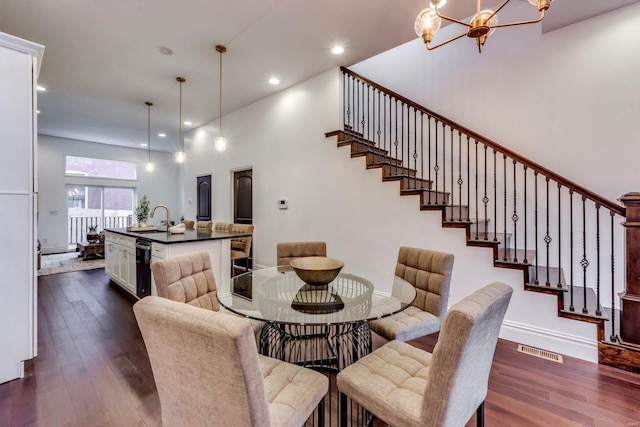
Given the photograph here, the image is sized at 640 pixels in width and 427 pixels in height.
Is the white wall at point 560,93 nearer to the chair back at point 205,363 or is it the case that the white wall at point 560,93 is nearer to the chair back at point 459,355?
the chair back at point 459,355

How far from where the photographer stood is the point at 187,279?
1963mm

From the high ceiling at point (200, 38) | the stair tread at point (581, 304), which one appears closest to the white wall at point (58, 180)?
the high ceiling at point (200, 38)

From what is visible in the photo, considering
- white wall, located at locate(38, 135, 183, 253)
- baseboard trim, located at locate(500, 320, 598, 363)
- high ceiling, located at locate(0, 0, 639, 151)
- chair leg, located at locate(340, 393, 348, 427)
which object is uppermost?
high ceiling, located at locate(0, 0, 639, 151)

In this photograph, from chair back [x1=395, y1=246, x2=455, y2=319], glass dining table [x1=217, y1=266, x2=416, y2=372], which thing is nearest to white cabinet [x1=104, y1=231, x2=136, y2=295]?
glass dining table [x1=217, y1=266, x2=416, y2=372]

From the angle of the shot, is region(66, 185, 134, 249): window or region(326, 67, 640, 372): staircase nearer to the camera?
region(326, 67, 640, 372): staircase

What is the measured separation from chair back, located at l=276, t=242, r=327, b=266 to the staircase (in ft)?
4.35

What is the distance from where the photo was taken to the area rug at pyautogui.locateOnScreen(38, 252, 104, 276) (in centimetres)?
555

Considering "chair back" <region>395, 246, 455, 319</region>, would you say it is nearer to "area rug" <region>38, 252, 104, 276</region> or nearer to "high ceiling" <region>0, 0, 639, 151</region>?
"high ceiling" <region>0, 0, 639, 151</region>

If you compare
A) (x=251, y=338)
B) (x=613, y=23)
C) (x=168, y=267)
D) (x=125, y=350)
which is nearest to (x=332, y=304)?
(x=251, y=338)

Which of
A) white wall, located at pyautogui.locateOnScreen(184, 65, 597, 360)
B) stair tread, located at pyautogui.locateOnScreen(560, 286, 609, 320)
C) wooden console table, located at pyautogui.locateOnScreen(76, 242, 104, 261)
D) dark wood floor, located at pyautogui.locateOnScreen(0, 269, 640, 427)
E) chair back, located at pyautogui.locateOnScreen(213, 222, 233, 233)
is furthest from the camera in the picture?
wooden console table, located at pyautogui.locateOnScreen(76, 242, 104, 261)

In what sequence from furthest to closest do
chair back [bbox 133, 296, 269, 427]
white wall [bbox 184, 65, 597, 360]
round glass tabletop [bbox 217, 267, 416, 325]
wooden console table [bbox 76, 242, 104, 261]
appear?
wooden console table [bbox 76, 242, 104, 261] < white wall [bbox 184, 65, 597, 360] < round glass tabletop [bbox 217, 267, 416, 325] < chair back [bbox 133, 296, 269, 427]

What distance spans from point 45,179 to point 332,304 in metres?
9.62

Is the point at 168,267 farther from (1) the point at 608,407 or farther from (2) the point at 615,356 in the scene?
(2) the point at 615,356

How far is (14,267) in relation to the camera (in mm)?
2076
